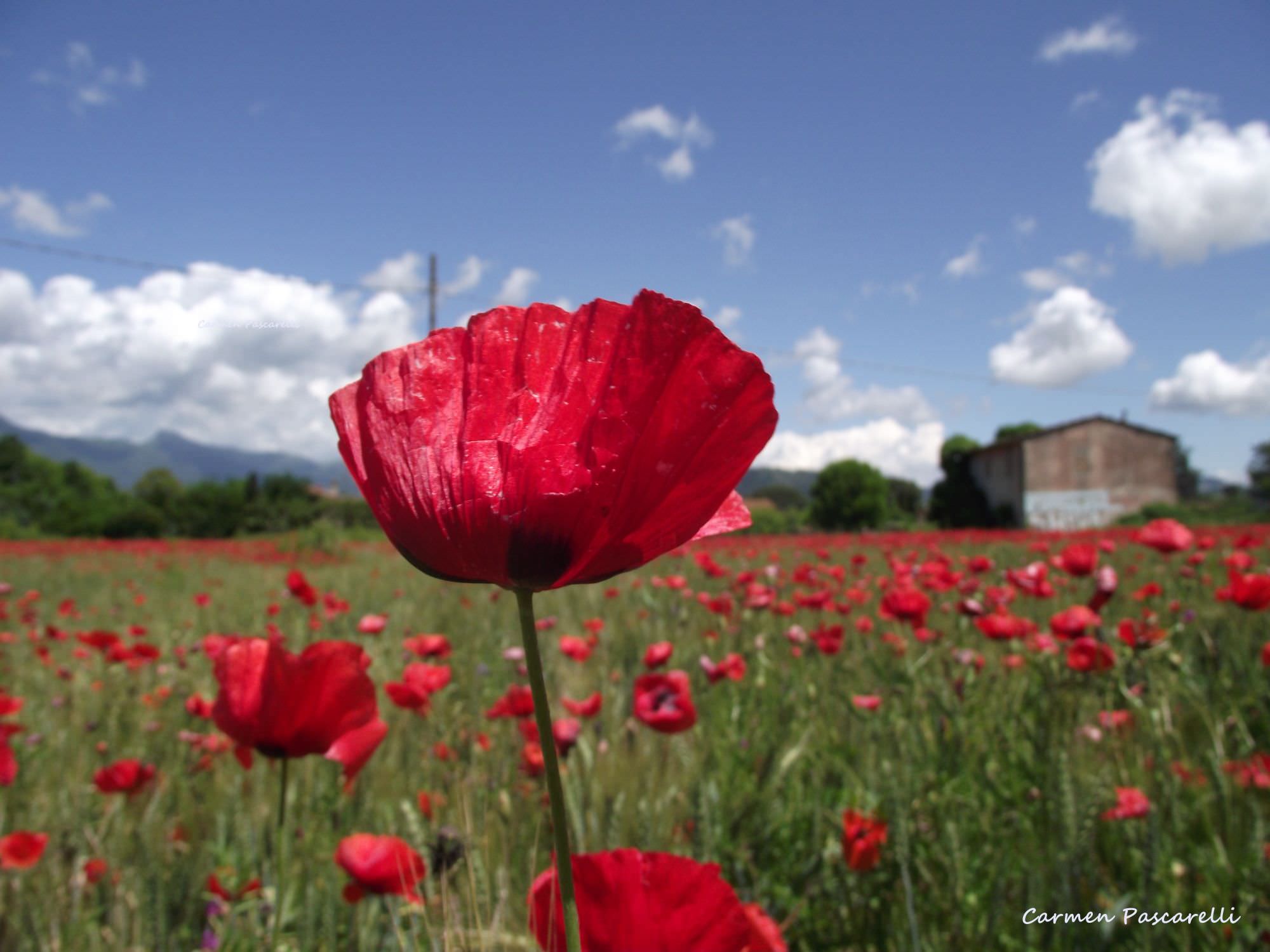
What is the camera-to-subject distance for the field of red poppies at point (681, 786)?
770 millimetres

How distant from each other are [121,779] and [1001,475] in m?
31.6

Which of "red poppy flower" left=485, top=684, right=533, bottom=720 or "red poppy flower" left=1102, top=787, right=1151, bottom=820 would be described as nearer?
"red poppy flower" left=1102, top=787, right=1151, bottom=820

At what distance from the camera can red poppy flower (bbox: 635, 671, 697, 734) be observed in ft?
4.25

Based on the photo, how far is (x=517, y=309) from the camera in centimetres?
36

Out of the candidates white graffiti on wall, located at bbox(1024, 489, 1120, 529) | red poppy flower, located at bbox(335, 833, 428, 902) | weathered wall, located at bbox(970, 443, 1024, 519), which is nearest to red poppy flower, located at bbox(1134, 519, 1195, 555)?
red poppy flower, located at bbox(335, 833, 428, 902)

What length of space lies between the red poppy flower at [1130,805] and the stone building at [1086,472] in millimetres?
28095

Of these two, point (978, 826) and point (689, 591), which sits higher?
point (689, 591)

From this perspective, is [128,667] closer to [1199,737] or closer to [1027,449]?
[1199,737]

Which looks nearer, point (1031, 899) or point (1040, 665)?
point (1031, 899)

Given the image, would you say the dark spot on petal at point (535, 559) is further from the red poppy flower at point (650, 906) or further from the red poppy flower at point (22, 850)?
the red poppy flower at point (22, 850)

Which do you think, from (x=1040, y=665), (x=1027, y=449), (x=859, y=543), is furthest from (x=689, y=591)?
(x=1027, y=449)

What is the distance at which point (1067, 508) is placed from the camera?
2677 centimetres

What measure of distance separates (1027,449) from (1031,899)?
29724mm

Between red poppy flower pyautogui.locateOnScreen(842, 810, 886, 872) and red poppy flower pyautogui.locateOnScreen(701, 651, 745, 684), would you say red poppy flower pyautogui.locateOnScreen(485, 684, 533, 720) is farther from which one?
red poppy flower pyautogui.locateOnScreen(842, 810, 886, 872)
